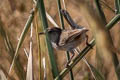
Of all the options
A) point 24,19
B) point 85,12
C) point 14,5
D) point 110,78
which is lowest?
point 110,78

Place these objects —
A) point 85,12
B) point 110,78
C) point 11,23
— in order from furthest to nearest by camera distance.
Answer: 1. point 11,23
2. point 110,78
3. point 85,12

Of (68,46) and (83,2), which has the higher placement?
(83,2)

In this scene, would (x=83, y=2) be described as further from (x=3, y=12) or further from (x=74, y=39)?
(x=3, y=12)

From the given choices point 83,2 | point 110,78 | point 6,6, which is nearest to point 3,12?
point 6,6

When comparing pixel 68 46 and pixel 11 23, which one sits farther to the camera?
pixel 11 23
